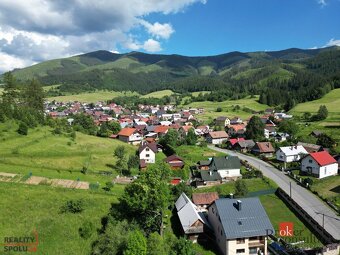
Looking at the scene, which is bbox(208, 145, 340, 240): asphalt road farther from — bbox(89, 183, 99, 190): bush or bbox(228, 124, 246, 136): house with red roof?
bbox(228, 124, 246, 136): house with red roof

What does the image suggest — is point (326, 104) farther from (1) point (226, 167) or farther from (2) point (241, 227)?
(2) point (241, 227)

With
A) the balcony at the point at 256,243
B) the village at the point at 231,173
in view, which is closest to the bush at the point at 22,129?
the village at the point at 231,173

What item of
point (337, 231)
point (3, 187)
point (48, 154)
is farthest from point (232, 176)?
point (3, 187)

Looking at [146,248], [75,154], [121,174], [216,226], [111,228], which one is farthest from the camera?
[75,154]

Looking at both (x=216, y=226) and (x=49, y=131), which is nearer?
(x=216, y=226)

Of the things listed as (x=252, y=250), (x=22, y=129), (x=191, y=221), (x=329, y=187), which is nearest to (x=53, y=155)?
(x=22, y=129)

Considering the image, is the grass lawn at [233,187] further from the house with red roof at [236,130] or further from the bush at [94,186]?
the house with red roof at [236,130]

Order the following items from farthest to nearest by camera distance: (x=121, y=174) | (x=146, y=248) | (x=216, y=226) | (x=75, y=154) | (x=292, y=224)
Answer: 1. (x=75, y=154)
2. (x=121, y=174)
3. (x=292, y=224)
4. (x=216, y=226)
5. (x=146, y=248)

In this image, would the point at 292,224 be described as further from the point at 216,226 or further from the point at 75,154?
the point at 75,154
